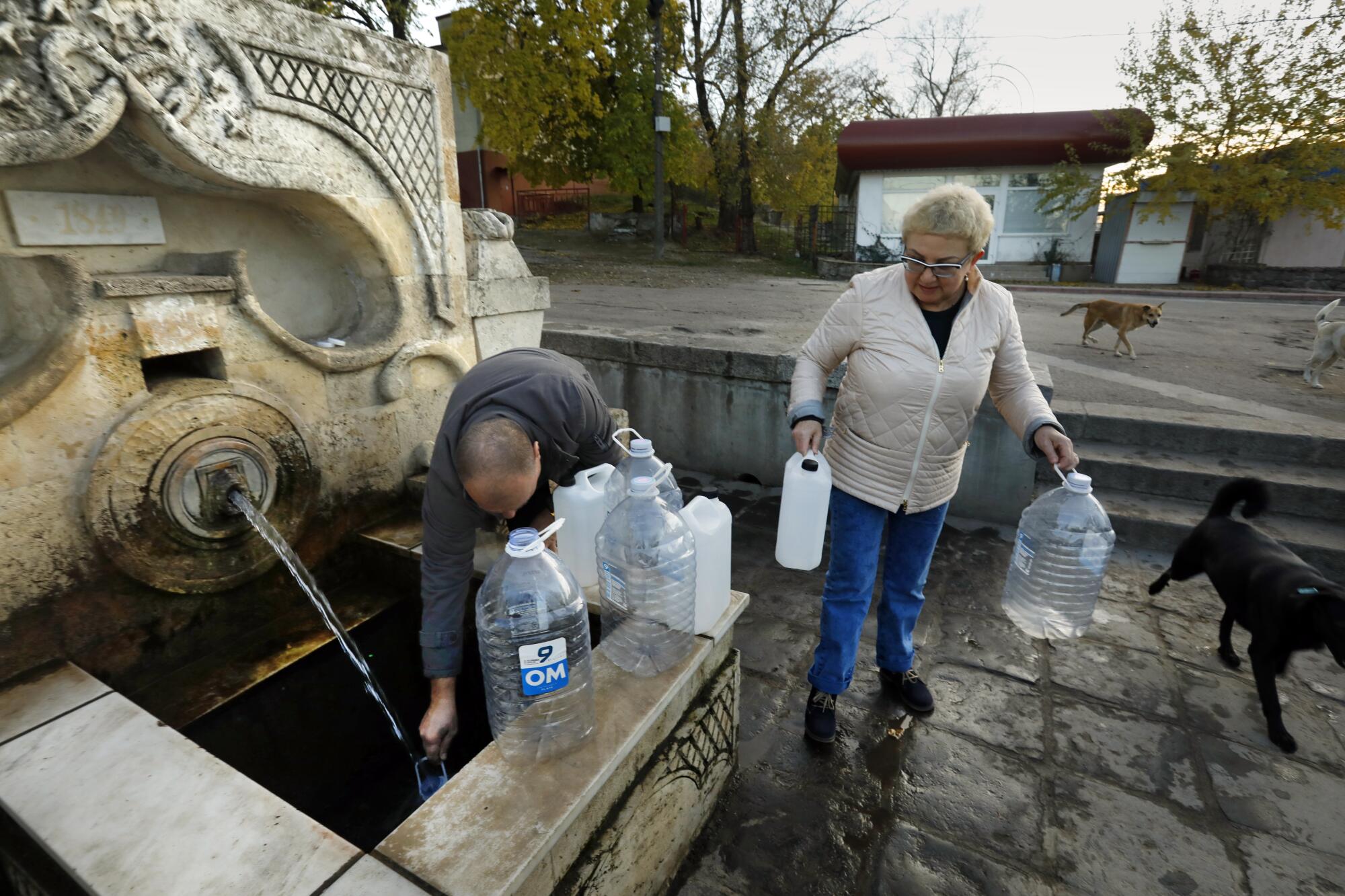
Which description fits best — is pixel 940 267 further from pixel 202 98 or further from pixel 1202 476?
pixel 1202 476

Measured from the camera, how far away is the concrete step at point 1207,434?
4664mm

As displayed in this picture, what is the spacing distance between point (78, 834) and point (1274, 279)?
24078 mm

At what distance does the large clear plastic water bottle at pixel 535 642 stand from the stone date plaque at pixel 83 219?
2399 millimetres

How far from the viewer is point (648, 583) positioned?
224 cm

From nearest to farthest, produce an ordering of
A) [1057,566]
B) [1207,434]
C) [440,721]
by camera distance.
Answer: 1. [440,721]
2. [1057,566]
3. [1207,434]

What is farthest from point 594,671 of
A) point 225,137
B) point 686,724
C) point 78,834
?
point 225,137

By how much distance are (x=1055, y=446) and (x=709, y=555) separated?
4.74ft

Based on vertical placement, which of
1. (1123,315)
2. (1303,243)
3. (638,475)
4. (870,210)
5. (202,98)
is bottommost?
(638,475)

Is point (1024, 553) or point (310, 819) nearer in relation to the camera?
point (310, 819)

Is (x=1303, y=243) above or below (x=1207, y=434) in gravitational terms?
above

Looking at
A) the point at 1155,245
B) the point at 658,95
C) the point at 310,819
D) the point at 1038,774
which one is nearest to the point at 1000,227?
the point at 1155,245

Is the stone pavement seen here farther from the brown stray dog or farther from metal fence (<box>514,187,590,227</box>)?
metal fence (<box>514,187,590,227</box>)

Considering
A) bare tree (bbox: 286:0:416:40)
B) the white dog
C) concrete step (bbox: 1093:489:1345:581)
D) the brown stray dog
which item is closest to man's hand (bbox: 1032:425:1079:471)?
concrete step (bbox: 1093:489:1345:581)

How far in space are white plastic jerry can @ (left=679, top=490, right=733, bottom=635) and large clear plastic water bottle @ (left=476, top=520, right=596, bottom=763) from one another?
0.47 metres
